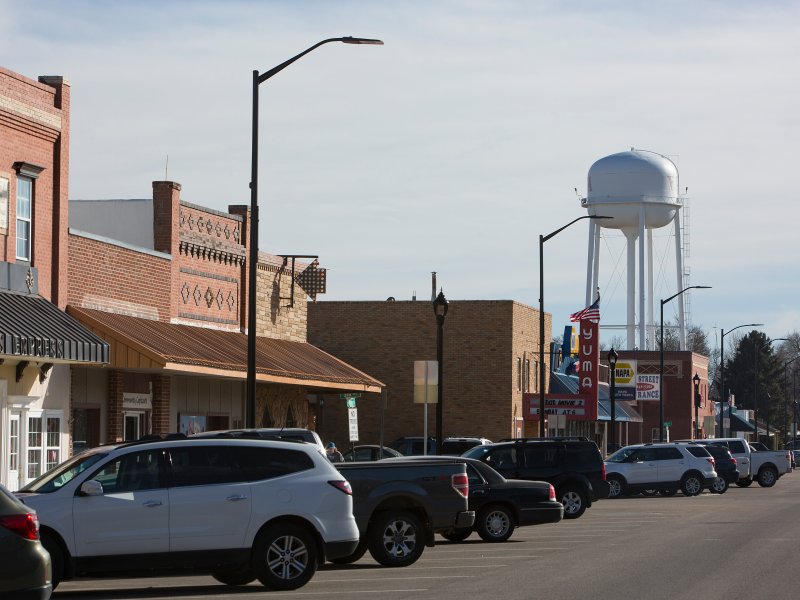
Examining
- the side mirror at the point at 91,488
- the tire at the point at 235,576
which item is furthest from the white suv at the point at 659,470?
the side mirror at the point at 91,488

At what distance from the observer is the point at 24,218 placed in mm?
29016

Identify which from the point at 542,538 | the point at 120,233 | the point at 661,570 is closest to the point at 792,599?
the point at 661,570

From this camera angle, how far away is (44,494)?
16594 millimetres

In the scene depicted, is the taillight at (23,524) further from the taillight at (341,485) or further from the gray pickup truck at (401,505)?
the gray pickup truck at (401,505)

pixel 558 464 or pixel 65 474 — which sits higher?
pixel 65 474

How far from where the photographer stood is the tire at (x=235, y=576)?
723 inches

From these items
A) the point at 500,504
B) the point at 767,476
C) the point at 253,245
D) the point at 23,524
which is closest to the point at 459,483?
the point at 500,504

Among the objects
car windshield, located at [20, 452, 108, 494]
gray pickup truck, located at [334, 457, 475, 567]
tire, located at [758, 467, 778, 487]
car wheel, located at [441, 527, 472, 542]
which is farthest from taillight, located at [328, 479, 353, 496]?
tire, located at [758, 467, 778, 487]

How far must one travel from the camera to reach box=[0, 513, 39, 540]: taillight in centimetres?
1284

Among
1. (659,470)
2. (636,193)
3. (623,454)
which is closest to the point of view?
(659,470)

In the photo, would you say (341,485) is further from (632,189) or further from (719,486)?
(632,189)

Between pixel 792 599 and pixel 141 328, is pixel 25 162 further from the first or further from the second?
pixel 792 599

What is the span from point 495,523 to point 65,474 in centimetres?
1029

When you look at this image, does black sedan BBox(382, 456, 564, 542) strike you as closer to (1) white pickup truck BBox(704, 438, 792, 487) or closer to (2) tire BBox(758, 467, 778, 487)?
(1) white pickup truck BBox(704, 438, 792, 487)
